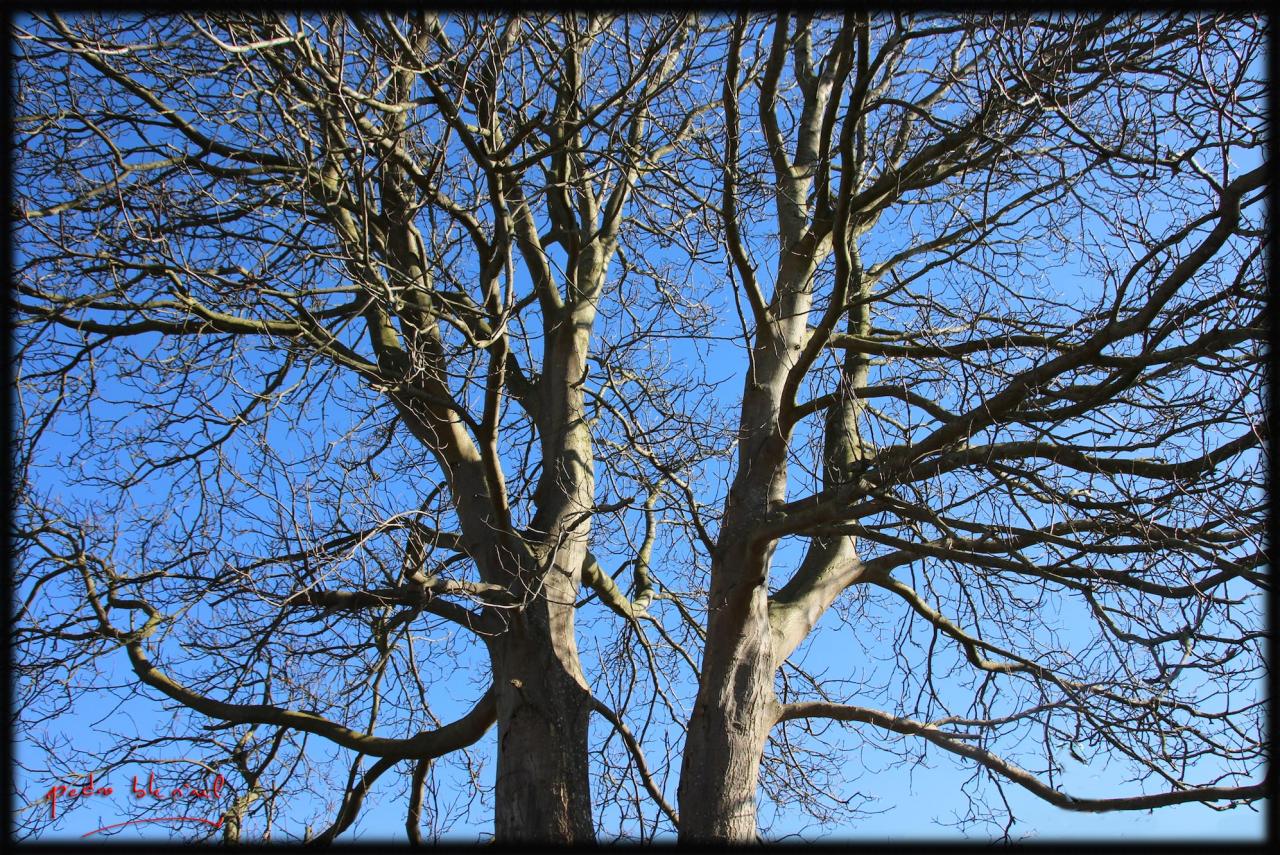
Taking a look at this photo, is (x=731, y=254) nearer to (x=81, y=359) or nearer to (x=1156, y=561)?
(x=1156, y=561)

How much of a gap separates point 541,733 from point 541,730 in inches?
0.6

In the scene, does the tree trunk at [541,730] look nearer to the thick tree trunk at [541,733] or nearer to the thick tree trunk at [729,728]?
the thick tree trunk at [541,733]

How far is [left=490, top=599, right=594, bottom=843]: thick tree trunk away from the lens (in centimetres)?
A: 480

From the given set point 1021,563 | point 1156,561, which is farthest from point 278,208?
point 1156,561

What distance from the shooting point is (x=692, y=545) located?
6.32m

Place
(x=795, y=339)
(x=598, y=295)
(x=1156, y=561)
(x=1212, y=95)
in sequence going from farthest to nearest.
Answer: (x=598, y=295) → (x=795, y=339) → (x=1156, y=561) → (x=1212, y=95)

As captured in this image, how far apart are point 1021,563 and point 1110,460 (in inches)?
24.9

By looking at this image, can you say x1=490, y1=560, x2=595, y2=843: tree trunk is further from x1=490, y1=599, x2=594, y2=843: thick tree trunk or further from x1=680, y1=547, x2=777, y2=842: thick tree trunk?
x1=680, y1=547, x2=777, y2=842: thick tree trunk

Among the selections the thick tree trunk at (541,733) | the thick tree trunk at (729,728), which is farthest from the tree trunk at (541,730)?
the thick tree trunk at (729,728)

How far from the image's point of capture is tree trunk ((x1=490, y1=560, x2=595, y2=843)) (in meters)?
4.80

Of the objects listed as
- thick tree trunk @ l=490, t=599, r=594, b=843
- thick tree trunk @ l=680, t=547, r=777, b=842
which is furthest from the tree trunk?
thick tree trunk @ l=680, t=547, r=777, b=842

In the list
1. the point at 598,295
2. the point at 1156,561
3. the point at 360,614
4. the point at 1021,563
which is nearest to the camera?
the point at 1156,561

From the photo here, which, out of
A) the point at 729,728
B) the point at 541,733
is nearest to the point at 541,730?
the point at 541,733

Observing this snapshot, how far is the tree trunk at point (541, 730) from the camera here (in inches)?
189
